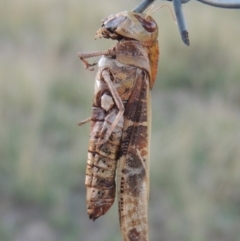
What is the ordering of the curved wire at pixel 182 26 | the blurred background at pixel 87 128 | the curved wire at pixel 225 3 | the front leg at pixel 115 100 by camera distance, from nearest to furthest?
the curved wire at pixel 182 26 → the curved wire at pixel 225 3 → the front leg at pixel 115 100 → the blurred background at pixel 87 128

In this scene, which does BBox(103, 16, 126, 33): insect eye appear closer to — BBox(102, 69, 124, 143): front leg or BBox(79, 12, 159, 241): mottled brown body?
BBox(79, 12, 159, 241): mottled brown body

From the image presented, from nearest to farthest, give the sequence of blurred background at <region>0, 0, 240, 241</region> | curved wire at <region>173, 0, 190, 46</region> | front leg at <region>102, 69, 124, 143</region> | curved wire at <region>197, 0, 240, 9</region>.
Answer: curved wire at <region>173, 0, 190, 46</region> → curved wire at <region>197, 0, 240, 9</region> → front leg at <region>102, 69, 124, 143</region> → blurred background at <region>0, 0, 240, 241</region>

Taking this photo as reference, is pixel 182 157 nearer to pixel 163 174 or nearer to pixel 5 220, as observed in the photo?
pixel 163 174

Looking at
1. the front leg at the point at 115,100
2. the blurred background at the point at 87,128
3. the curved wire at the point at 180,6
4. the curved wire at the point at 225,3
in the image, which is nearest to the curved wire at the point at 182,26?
the curved wire at the point at 180,6

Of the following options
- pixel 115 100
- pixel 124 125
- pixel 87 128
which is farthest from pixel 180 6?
pixel 87 128

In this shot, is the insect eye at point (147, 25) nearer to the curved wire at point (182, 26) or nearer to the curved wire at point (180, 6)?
the curved wire at point (180, 6)

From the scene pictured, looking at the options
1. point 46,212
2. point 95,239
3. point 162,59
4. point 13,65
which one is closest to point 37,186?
point 46,212

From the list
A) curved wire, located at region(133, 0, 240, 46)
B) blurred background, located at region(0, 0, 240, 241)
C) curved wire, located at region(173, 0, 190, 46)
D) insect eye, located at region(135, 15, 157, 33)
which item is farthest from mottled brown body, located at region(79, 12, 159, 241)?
blurred background, located at region(0, 0, 240, 241)
